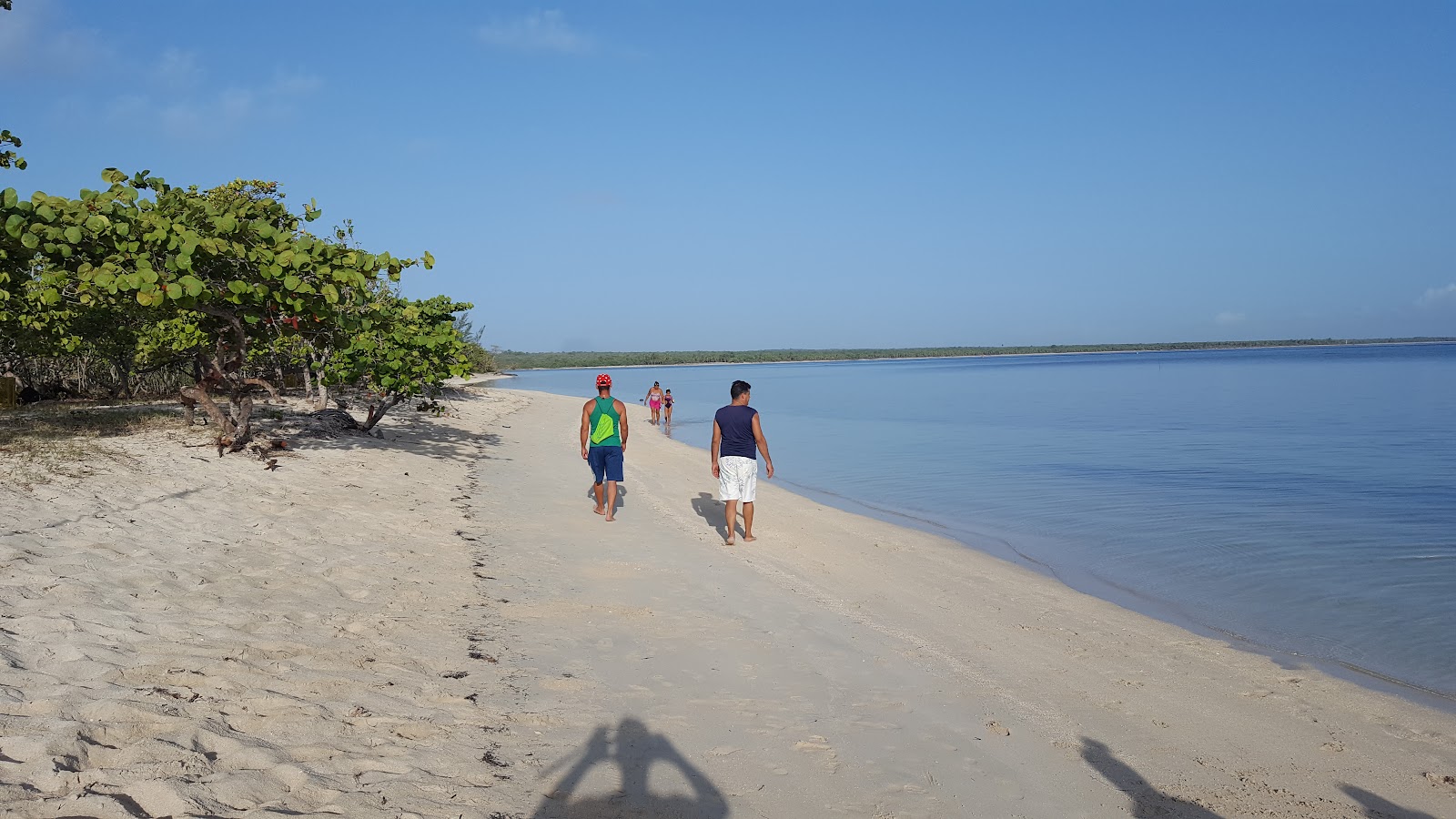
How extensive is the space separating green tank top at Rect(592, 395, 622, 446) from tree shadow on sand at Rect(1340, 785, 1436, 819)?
302 inches

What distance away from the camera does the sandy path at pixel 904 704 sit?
388 centimetres

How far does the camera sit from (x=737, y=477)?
30.8ft

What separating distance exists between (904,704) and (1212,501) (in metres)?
11.5

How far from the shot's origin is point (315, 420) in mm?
15953

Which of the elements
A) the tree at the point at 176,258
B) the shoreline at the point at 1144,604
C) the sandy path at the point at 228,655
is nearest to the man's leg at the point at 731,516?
the sandy path at the point at 228,655

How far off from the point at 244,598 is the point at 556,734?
2.91 meters

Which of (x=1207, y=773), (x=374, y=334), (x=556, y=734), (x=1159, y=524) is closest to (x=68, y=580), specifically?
(x=556, y=734)

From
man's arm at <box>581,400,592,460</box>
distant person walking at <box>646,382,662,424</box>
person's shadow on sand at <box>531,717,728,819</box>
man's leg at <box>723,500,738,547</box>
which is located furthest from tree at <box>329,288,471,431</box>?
distant person walking at <box>646,382,662,424</box>

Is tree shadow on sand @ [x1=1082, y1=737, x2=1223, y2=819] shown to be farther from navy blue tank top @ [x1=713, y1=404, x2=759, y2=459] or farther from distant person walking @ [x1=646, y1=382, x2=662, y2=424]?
distant person walking @ [x1=646, y1=382, x2=662, y2=424]

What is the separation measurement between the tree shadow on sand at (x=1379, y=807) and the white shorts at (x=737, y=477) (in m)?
5.96

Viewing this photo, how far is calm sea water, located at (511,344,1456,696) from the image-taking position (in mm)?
7961

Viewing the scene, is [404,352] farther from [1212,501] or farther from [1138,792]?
[1212,501]

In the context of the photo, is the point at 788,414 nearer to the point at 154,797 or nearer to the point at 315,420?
the point at 315,420

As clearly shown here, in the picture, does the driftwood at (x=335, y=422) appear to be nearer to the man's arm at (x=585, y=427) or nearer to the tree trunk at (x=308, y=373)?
the tree trunk at (x=308, y=373)
